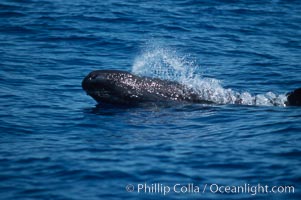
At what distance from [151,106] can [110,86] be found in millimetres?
1116

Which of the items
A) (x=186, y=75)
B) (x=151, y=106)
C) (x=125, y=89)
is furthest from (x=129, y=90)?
(x=186, y=75)

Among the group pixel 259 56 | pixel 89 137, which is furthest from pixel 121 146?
pixel 259 56

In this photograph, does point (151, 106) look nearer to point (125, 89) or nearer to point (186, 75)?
point (125, 89)

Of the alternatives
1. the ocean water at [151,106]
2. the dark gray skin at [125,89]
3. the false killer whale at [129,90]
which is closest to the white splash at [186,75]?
the ocean water at [151,106]

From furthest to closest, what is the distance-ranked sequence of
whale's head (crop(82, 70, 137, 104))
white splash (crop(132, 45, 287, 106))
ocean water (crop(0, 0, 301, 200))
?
white splash (crop(132, 45, 287, 106))
whale's head (crop(82, 70, 137, 104))
ocean water (crop(0, 0, 301, 200))

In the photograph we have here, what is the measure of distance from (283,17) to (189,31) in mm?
5468

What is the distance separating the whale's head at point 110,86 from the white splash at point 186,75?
1905 millimetres

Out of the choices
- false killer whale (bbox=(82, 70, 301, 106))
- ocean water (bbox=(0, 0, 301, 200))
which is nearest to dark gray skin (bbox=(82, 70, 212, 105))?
false killer whale (bbox=(82, 70, 301, 106))

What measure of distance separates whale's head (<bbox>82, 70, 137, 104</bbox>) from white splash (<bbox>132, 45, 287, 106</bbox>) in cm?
191

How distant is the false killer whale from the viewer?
1459 centimetres

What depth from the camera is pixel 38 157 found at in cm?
1106

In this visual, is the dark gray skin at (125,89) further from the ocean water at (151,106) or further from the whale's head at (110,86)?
the ocean water at (151,106)

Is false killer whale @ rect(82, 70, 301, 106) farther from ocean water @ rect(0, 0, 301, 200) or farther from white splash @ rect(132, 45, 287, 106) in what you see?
white splash @ rect(132, 45, 287, 106)

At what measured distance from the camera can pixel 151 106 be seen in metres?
14.6
